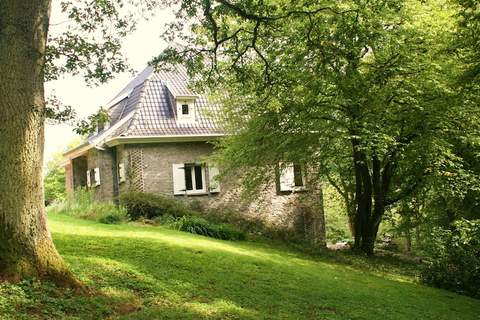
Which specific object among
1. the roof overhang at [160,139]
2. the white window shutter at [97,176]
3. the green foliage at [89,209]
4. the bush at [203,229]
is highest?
the roof overhang at [160,139]

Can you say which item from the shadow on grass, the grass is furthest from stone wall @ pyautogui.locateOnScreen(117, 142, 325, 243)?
the shadow on grass

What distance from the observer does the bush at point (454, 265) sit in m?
14.9

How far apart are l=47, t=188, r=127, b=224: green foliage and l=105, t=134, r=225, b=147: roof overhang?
102 inches

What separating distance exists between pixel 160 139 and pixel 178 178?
6.45 ft

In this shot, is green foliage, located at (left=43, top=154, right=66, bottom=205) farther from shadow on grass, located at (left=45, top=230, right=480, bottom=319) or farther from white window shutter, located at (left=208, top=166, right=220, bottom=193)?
shadow on grass, located at (left=45, top=230, right=480, bottom=319)

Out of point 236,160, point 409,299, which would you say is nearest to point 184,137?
point 236,160

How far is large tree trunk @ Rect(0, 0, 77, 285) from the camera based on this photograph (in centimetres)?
655

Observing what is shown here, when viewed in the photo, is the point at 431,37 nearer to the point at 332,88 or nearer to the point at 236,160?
the point at 332,88

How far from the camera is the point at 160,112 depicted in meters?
23.9

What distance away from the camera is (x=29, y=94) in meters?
6.82

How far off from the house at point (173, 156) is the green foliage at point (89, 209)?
2.01m

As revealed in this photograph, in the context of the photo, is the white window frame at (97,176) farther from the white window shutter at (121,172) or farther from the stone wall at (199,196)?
the white window shutter at (121,172)

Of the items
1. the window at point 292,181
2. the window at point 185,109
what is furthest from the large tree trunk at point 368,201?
the window at point 185,109

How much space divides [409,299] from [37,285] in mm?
8613
